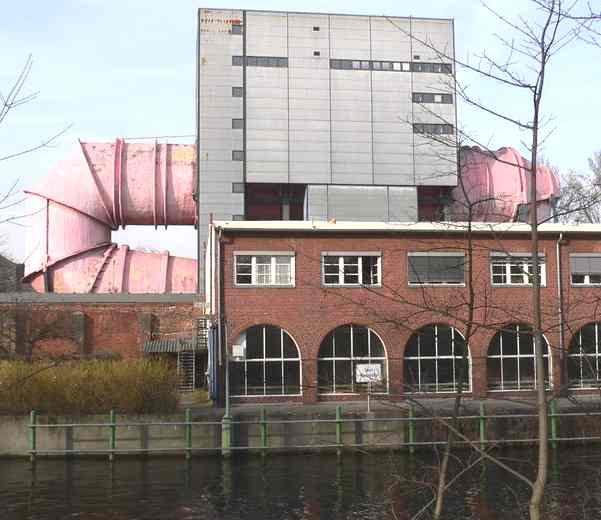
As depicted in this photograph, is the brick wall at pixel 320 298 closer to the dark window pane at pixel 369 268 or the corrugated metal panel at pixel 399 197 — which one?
the dark window pane at pixel 369 268

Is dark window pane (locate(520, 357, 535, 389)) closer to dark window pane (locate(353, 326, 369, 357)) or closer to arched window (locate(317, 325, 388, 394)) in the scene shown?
arched window (locate(317, 325, 388, 394))

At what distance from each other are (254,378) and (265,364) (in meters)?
0.65

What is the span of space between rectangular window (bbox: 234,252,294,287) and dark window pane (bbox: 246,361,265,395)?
2.99 metres

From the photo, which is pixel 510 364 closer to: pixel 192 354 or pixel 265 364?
pixel 265 364

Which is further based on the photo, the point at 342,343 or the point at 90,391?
the point at 342,343

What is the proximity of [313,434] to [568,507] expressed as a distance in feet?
30.3

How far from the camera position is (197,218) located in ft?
148

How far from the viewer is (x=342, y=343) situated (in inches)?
1209

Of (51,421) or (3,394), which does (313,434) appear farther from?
(3,394)

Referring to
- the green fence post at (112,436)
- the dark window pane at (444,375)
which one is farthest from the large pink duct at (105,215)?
the green fence post at (112,436)

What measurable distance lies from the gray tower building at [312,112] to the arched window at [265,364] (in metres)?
14.4

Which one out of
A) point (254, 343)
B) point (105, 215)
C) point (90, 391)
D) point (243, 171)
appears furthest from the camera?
point (105, 215)

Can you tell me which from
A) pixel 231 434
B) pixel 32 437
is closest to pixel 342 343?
pixel 231 434

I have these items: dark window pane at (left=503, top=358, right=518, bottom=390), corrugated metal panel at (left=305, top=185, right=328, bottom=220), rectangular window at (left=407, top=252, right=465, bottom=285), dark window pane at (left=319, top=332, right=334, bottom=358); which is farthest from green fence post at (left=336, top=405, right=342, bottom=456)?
corrugated metal panel at (left=305, top=185, right=328, bottom=220)
